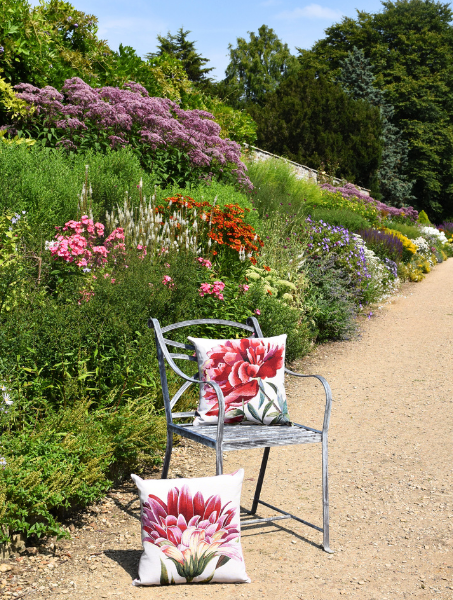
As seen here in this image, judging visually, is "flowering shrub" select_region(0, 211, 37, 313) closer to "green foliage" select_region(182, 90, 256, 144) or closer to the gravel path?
the gravel path

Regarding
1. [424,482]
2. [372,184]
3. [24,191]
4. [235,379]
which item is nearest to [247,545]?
[235,379]

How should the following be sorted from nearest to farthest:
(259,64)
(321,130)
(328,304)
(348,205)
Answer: (328,304) < (348,205) < (321,130) < (259,64)

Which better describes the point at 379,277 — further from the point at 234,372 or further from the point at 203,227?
the point at 234,372

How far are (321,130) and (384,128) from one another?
6.69 meters

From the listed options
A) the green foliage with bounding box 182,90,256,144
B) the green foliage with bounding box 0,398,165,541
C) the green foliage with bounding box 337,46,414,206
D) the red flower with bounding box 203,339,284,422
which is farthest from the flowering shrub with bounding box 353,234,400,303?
the green foliage with bounding box 337,46,414,206

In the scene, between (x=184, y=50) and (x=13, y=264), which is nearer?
(x=13, y=264)

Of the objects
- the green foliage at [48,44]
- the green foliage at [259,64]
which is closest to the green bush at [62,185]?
the green foliage at [48,44]

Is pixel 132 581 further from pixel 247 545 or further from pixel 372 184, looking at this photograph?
pixel 372 184

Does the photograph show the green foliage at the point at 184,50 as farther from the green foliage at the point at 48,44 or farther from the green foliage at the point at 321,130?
the green foliage at the point at 48,44

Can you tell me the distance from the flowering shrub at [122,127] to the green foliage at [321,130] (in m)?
16.9

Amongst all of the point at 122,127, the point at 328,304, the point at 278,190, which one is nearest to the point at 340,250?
the point at 328,304

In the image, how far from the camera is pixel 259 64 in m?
41.7

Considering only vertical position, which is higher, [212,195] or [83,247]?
[212,195]

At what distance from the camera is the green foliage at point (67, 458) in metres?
2.82
